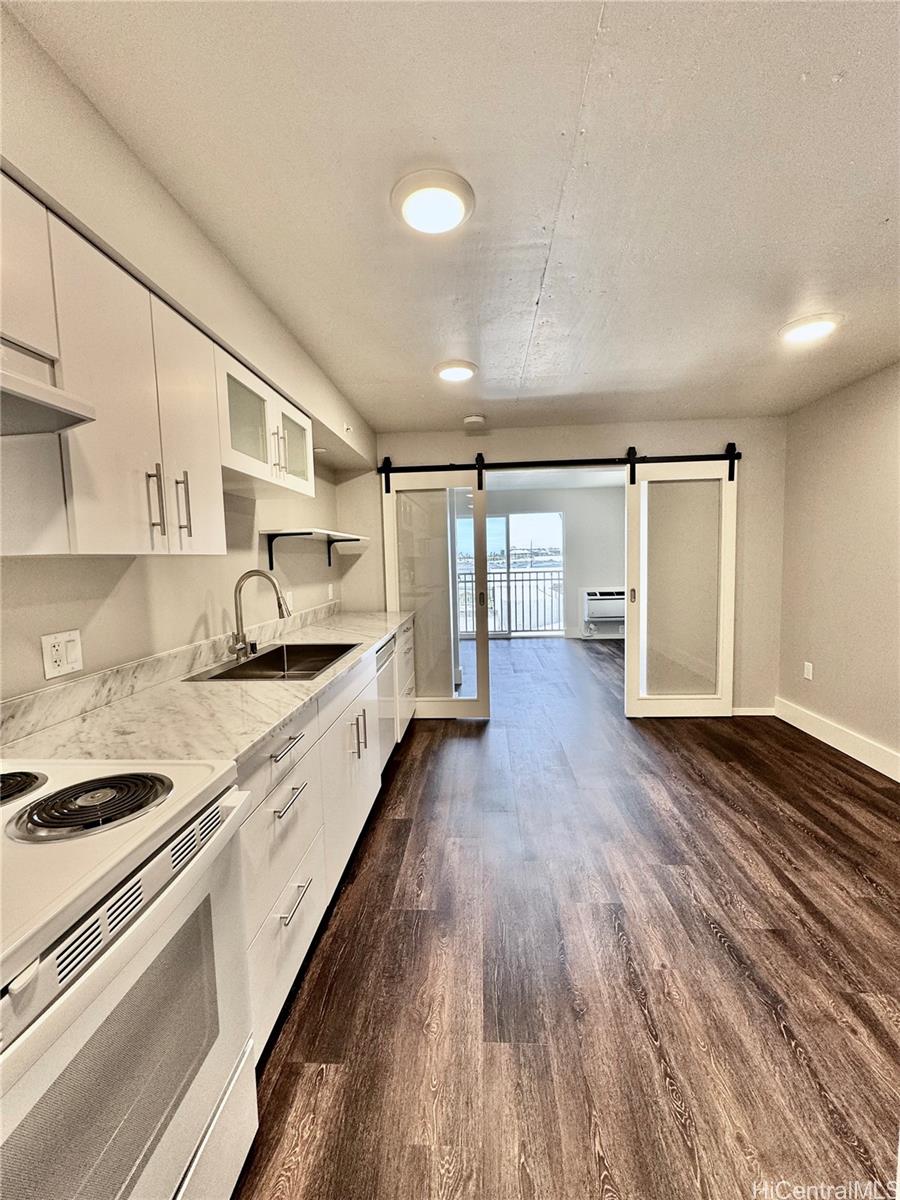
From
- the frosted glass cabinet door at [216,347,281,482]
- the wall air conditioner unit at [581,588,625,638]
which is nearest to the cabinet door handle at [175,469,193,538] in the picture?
the frosted glass cabinet door at [216,347,281,482]

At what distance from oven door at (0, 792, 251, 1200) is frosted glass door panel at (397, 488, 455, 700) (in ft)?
10.2

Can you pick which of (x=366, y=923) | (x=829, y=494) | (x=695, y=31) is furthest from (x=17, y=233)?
(x=829, y=494)

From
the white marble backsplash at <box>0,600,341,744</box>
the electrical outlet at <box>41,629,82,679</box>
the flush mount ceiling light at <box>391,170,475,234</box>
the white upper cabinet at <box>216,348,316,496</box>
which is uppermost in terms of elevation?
the flush mount ceiling light at <box>391,170,475,234</box>

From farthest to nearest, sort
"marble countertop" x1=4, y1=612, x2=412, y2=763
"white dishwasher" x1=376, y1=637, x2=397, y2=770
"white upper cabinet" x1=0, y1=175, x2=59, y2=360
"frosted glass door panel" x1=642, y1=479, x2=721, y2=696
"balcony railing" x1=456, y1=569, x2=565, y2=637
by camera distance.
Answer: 1. "balcony railing" x1=456, y1=569, x2=565, y2=637
2. "frosted glass door panel" x1=642, y1=479, x2=721, y2=696
3. "white dishwasher" x1=376, y1=637, x2=397, y2=770
4. "marble countertop" x1=4, y1=612, x2=412, y2=763
5. "white upper cabinet" x1=0, y1=175, x2=59, y2=360

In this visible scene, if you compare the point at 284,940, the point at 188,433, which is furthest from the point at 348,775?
the point at 188,433

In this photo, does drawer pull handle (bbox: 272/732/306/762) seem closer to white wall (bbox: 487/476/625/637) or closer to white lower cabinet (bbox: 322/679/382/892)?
white lower cabinet (bbox: 322/679/382/892)

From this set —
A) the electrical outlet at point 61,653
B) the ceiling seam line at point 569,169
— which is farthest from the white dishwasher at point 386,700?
the ceiling seam line at point 569,169

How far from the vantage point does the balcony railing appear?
27.2 ft

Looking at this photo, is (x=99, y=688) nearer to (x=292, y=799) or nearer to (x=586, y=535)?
(x=292, y=799)

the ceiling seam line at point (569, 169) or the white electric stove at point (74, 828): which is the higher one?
the ceiling seam line at point (569, 169)

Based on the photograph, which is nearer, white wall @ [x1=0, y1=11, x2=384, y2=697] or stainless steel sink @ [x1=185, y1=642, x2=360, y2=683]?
white wall @ [x1=0, y1=11, x2=384, y2=697]

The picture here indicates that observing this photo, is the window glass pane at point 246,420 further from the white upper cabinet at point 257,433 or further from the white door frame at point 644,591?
the white door frame at point 644,591

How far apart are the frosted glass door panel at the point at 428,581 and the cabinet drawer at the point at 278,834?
249 cm

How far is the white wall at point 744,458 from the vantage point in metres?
3.91
